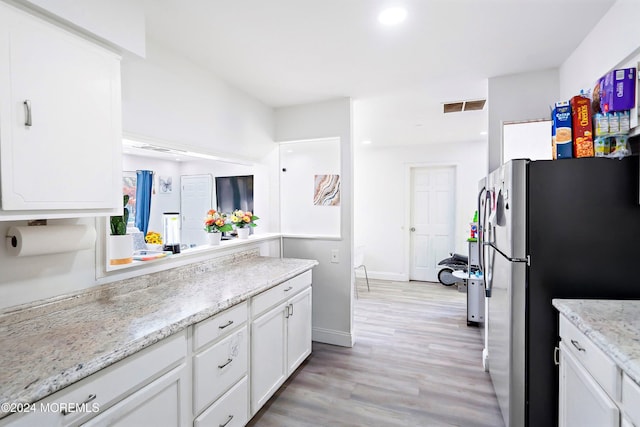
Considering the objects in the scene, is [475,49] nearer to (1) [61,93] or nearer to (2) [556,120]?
(2) [556,120]

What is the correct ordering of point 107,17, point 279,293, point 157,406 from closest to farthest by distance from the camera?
1. point 157,406
2. point 107,17
3. point 279,293

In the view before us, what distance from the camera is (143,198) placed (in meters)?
2.65

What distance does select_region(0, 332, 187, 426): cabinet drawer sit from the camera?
89 cm

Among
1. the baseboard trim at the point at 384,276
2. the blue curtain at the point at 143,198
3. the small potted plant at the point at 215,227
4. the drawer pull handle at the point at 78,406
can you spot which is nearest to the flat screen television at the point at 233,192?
→ the small potted plant at the point at 215,227

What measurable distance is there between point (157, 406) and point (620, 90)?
2.54 m

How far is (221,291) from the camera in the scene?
5.91ft

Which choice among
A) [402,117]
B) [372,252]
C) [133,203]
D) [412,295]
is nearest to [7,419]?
[133,203]

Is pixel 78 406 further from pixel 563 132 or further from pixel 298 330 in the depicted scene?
pixel 563 132

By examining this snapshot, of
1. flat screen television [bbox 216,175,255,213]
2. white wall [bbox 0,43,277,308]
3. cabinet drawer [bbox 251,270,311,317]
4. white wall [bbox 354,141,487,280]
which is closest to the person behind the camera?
white wall [bbox 0,43,277,308]

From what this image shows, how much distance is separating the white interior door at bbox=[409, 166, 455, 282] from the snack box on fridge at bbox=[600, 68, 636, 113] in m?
4.08

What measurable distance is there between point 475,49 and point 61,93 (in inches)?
93.7

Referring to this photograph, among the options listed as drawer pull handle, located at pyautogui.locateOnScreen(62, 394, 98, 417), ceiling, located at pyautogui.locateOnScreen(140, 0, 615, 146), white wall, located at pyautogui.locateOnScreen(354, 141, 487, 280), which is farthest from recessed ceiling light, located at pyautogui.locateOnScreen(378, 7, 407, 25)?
white wall, located at pyautogui.locateOnScreen(354, 141, 487, 280)

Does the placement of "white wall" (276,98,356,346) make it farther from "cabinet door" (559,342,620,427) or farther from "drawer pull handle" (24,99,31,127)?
"drawer pull handle" (24,99,31,127)

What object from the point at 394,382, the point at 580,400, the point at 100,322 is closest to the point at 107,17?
the point at 100,322
